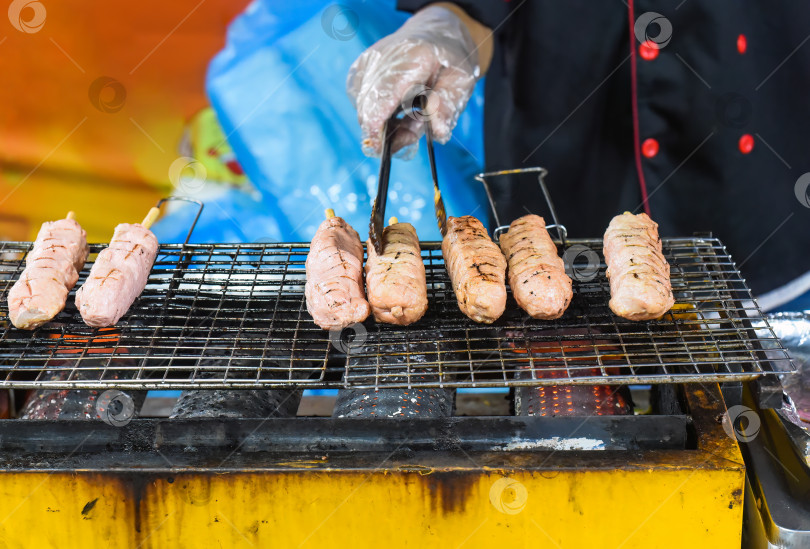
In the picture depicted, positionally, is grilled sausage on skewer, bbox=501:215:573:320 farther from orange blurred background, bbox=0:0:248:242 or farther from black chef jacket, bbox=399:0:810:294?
orange blurred background, bbox=0:0:248:242

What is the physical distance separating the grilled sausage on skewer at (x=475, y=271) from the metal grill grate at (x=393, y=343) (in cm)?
8

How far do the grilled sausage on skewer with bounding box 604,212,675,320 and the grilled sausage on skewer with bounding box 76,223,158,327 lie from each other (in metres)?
2.01

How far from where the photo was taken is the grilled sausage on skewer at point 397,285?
96.7 inches

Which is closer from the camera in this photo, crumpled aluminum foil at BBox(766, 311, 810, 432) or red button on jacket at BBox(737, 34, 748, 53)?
crumpled aluminum foil at BBox(766, 311, 810, 432)

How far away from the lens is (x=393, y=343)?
2.34 m

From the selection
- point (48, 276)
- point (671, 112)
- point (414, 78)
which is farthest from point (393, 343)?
point (671, 112)

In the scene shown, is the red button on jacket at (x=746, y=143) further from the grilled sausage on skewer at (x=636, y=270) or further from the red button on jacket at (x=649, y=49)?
the grilled sausage on skewer at (x=636, y=270)

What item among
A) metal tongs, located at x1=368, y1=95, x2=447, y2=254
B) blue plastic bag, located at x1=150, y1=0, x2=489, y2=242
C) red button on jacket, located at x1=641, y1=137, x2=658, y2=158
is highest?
blue plastic bag, located at x1=150, y1=0, x2=489, y2=242

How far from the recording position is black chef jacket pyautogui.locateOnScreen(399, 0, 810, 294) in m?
3.63

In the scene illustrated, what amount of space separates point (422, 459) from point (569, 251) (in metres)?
1.45

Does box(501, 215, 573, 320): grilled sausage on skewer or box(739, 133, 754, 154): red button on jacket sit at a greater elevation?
box(739, 133, 754, 154): red button on jacket

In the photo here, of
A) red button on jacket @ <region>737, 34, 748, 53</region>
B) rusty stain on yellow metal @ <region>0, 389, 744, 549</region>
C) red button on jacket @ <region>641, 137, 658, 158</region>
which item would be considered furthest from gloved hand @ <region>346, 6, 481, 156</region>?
rusty stain on yellow metal @ <region>0, 389, 744, 549</region>

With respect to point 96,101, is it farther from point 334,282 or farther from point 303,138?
point 334,282

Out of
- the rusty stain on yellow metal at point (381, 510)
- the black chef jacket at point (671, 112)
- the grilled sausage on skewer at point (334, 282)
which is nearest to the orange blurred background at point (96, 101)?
the black chef jacket at point (671, 112)
